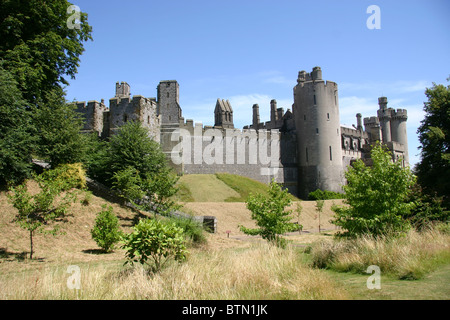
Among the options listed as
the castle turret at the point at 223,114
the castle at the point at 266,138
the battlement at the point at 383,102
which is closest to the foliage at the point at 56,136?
the castle at the point at 266,138

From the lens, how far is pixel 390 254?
831 centimetres

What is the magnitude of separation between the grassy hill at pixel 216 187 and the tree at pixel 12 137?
586 inches

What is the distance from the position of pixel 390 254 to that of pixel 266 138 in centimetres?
3884

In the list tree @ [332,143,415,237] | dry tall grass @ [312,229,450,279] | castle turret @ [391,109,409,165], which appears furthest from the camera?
castle turret @ [391,109,409,165]

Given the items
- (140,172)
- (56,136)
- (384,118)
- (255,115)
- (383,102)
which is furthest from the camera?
(383,102)

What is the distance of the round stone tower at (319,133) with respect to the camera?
149 feet

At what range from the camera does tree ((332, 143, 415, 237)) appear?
1069 centimetres

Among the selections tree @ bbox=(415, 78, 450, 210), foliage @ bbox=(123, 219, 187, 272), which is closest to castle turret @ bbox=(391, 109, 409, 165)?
tree @ bbox=(415, 78, 450, 210)

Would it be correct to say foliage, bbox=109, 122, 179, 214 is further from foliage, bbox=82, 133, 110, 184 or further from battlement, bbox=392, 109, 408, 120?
battlement, bbox=392, 109, 408, 120

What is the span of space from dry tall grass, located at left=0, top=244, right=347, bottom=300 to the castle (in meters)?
23.2

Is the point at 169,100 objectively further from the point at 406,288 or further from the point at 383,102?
the point at 383,102

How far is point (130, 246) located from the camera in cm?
727

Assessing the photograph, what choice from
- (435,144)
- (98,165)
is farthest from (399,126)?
(98,165)
